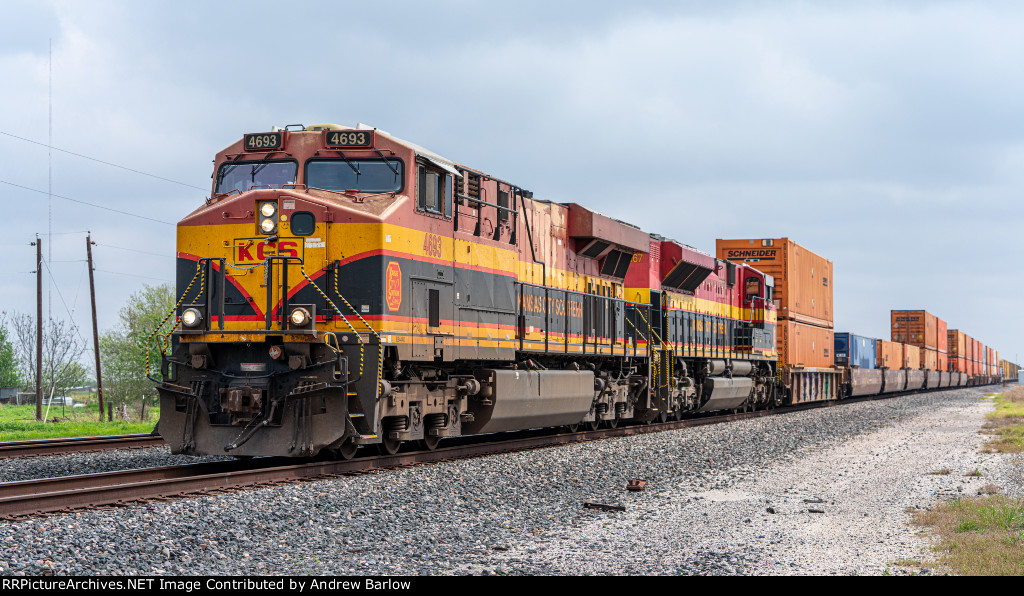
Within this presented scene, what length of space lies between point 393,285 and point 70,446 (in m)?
6.36

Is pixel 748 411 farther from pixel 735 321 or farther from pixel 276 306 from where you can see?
pixel 276 306

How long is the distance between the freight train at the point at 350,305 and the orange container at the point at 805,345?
1529 cm

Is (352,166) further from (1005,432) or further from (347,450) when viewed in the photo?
(1005,432)

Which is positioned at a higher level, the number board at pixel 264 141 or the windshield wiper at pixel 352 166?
the number board at pixel 264 141

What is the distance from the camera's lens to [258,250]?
11.0 meters

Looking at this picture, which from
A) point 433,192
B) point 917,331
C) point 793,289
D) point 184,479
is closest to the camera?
point 184,479

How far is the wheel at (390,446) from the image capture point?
11.7 metres

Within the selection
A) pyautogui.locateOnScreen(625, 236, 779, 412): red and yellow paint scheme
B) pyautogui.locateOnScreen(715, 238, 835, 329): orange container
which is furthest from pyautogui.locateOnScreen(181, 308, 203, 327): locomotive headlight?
pyautogui.locateOnScreen(715, 238, 835, 329): orange container

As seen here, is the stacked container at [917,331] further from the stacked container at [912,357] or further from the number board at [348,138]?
the number board at [348,138]

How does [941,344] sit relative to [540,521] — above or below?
above

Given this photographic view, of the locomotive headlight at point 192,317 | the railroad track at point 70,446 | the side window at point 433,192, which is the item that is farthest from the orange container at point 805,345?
the locomotive headlight at point 192,317

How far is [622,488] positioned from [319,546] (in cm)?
444

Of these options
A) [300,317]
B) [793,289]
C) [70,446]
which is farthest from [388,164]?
[793,289]
